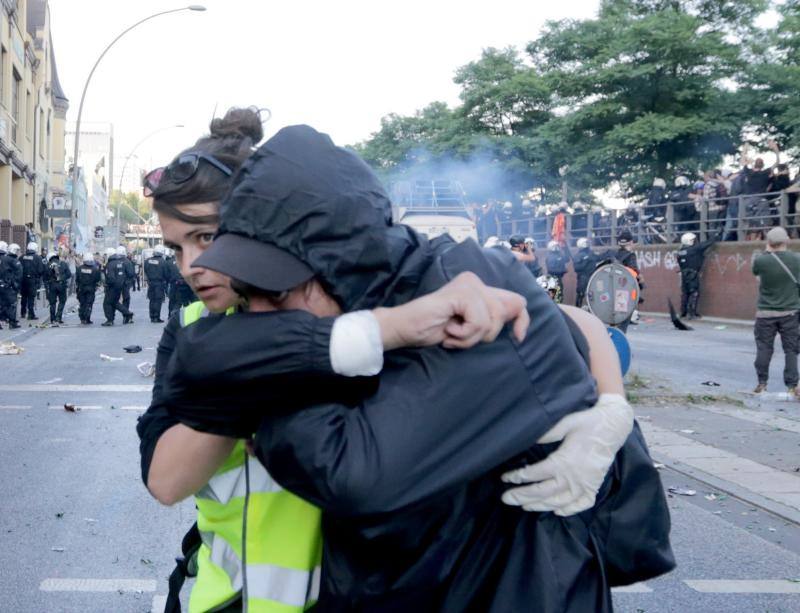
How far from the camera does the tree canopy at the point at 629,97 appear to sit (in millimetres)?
34969

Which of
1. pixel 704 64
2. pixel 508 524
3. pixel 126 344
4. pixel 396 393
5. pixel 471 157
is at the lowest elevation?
pixel 126 344

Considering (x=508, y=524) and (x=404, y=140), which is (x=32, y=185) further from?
(x=508, y=524)

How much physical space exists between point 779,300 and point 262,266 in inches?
443

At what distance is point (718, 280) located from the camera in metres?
24.8

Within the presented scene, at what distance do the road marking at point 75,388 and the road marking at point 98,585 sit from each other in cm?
718

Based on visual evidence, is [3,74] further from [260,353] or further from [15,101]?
[260,353]

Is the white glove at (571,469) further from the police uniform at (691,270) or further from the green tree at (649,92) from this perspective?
the green tree at (649,92)

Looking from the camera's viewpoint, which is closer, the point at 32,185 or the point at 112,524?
the point at 112,524

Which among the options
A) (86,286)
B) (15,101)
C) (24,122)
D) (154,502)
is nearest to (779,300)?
(154,502)

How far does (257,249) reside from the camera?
1418mm

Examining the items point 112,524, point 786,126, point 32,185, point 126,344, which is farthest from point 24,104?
point 112,524

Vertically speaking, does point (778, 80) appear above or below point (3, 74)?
above

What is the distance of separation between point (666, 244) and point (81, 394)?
19.4 metres

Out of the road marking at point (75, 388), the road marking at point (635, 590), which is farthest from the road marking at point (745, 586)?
the road marking at point (75, 388)
